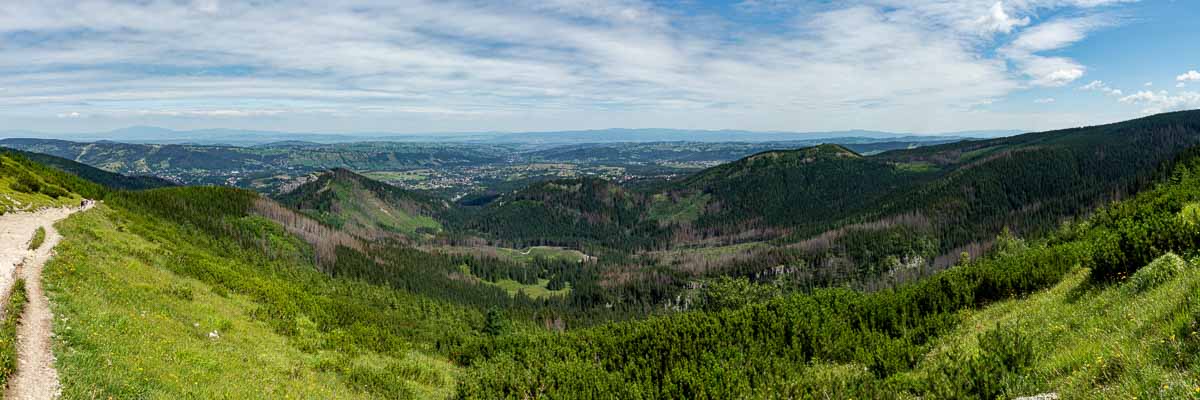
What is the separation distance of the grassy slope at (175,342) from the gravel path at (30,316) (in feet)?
1.26

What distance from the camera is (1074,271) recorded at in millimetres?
28734

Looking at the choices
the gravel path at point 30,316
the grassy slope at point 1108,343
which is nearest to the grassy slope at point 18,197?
the gravel path at point 30,316

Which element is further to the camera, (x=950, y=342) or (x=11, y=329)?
(x=950, y=342)

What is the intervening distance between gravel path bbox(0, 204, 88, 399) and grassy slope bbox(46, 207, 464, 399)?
0.38 meters

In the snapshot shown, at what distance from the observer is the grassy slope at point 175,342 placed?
1800 centimetres

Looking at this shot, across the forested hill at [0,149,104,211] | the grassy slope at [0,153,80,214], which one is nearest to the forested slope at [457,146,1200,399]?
the grassy slope at [0,153,80,214]

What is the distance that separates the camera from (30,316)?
64.2 ft

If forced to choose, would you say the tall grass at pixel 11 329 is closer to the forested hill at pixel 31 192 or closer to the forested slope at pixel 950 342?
the forested slope at pixel 950 342

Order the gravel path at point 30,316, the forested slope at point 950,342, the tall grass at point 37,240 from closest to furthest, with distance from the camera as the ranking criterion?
the forested slope at point 950,342 < the gravel path at point 30,316 < the tall grass at point 37,240

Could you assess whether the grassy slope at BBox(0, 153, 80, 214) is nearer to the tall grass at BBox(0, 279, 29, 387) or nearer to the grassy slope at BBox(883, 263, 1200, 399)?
the tall grass at BBox(0, 279, 29, 387)

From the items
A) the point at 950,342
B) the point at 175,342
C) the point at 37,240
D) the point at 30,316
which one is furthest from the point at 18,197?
the point at 950,342

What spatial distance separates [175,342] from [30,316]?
512cm

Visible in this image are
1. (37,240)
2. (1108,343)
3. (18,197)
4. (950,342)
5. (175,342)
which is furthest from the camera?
(18,197)

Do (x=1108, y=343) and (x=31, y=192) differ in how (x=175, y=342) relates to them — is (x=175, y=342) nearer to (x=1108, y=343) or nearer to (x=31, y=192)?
(x=1108, y=343)
